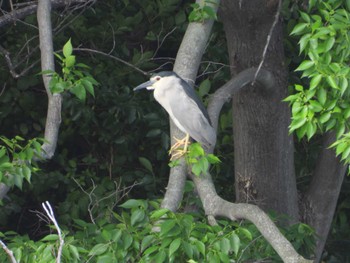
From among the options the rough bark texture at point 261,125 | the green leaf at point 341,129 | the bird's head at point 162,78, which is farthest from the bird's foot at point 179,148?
the rough bark texture at point 261,125

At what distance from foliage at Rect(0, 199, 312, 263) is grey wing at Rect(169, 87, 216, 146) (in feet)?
1.08

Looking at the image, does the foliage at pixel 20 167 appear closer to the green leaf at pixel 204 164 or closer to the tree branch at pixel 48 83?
the tree branch at pixel 48 83

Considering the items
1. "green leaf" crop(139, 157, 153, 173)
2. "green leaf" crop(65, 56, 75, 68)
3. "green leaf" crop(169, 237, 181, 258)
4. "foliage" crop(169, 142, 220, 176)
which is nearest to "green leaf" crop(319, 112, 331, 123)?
"foliage" crop(169, 142, 220, 176)

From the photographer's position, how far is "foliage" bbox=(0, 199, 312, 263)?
10.5 ft

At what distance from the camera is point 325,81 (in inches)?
129

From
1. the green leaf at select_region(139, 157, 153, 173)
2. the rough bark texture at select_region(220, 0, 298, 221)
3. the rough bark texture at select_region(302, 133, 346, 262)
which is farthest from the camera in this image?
the green leaf at select_region(139, 157, 153, 173)

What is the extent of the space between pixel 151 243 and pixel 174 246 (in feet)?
0.51

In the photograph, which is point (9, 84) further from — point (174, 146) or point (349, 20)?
point (349, 20)

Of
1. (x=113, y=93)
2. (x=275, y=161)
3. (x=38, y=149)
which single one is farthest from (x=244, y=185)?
(x=38, y=149)

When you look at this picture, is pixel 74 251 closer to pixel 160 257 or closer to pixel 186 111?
pixel 160 257

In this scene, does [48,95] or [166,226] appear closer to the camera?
[166,226]

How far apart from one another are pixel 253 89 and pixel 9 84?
1.41 meters

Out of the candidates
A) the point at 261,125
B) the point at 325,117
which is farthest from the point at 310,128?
the point at 261,125

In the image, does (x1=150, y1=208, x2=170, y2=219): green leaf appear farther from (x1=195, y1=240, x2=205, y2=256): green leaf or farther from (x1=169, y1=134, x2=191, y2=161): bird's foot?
(x1=169, y1=134, x2=191, y2=161): bird's foot
